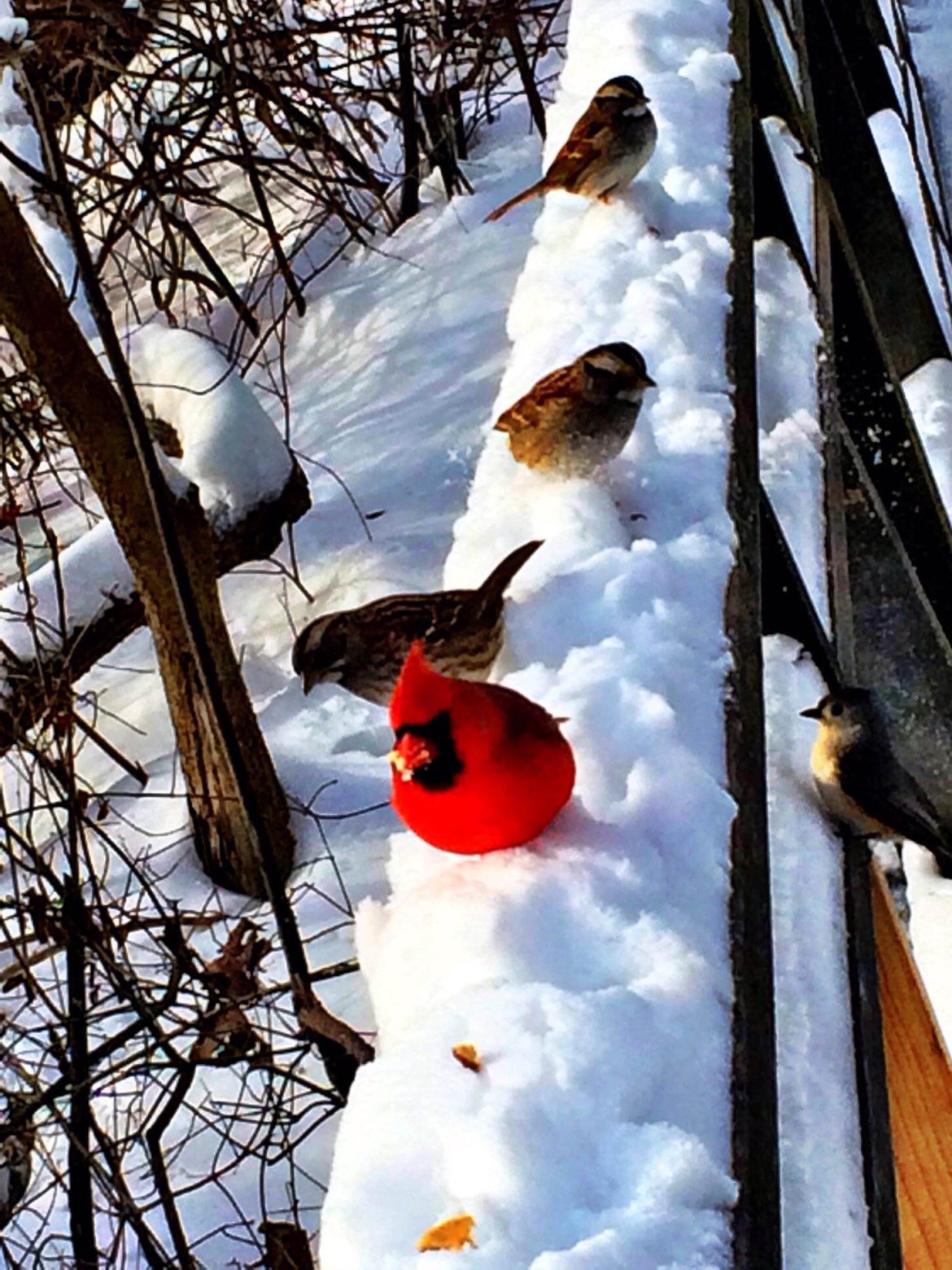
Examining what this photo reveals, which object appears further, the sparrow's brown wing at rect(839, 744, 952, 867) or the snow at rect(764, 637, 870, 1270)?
the sparrow's brown wing at rect(839, 744, 952, 867)

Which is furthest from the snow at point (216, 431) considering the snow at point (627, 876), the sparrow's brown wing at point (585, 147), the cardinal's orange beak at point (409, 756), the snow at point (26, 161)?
the cardinal's orange beak at point (409, 756)

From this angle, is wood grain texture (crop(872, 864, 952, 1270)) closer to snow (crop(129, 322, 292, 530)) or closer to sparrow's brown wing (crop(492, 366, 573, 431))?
sparrow's brown wing (crop(492, 366, 573, 431))

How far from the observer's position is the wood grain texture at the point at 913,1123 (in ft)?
4.36

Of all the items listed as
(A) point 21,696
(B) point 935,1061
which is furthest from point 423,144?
(B) point 935,1061

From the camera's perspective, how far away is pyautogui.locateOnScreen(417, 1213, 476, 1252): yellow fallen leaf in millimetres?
579

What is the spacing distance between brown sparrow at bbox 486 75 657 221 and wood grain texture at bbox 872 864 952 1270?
0.86 m

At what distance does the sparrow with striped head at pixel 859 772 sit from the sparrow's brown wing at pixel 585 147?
0.69 m

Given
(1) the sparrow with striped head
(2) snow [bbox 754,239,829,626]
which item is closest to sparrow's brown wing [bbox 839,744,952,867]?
(1) the sparrow with striped head

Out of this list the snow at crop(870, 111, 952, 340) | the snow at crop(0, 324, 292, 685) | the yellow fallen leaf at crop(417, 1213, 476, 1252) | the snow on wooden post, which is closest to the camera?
the yellow fallen leaf at crop(417, 1213, 476, 1252)

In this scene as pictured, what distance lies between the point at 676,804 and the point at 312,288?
4932mm

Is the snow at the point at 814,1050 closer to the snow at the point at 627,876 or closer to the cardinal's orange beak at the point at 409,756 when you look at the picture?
the snow at the point at 627,876

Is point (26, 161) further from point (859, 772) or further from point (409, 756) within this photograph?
point (859, 772)

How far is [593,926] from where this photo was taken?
0.78m

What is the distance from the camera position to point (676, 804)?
835 millimetres
